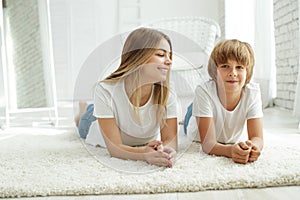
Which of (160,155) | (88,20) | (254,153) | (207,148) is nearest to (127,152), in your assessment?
(160,155)

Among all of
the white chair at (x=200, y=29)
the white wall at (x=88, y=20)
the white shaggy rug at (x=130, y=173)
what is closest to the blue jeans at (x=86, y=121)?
the white shaggy rug at (x=130, y=173)

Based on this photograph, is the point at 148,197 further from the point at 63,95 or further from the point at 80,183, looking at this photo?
the point at 63,95

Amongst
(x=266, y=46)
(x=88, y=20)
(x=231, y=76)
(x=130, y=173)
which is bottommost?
(x=130, y=173)

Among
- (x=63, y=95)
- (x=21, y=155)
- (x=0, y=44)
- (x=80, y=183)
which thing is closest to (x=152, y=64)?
(x=80, y=183)

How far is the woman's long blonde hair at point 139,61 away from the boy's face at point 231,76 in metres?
0.21

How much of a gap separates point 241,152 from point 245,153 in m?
0.01

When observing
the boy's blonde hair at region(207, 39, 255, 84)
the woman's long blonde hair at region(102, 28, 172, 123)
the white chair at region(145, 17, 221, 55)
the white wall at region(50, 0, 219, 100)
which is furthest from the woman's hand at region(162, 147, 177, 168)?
the white wall at region(50, 0, 219, 100)

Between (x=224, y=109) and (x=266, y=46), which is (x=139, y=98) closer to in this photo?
(x=224, y=109)

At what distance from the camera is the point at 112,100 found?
1.34m

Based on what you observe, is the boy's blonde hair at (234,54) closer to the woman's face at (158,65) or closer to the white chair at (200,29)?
the woman's face at (158,65)

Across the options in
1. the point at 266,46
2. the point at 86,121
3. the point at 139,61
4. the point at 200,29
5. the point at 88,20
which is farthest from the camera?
the point at 88,20

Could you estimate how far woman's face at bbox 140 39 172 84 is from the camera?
4.06 feet

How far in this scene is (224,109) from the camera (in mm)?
1465

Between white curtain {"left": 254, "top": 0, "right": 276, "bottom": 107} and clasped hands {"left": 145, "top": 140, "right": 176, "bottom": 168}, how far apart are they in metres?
2.21
